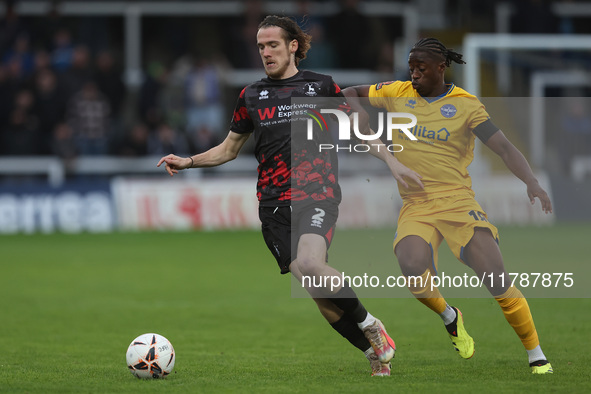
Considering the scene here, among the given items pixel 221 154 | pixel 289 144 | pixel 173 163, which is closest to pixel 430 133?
pixel 289 144

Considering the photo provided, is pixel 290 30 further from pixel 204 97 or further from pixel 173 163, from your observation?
pixel 204 97

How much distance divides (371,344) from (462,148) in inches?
60.1

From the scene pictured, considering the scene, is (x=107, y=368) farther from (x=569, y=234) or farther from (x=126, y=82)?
(x=126, y=82)

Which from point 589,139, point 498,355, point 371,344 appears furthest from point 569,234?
point 371,344

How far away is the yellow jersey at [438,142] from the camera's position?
22.4 ft

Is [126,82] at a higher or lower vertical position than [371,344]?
higher

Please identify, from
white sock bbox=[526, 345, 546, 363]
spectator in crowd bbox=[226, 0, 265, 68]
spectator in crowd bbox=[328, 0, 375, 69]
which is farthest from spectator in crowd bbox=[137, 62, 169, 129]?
white sock bbox=[526, 345, 546, 363]

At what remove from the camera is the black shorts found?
647cm

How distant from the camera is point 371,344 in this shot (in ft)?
21.4

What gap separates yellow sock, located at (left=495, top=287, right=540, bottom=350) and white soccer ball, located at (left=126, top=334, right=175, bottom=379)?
88.9 inches

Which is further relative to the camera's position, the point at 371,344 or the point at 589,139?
the point at 589,139

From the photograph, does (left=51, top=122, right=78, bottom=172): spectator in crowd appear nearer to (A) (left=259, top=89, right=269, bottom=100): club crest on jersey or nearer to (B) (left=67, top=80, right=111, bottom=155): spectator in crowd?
(B) (left=67, top=80, right=111, bottom=155): spectator in crowd

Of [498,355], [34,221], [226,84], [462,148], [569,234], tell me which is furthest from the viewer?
[226,84]

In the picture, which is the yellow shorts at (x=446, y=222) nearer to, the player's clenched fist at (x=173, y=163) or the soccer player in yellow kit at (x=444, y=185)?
the soccer player in yellow kit at (x=444, y=185)
